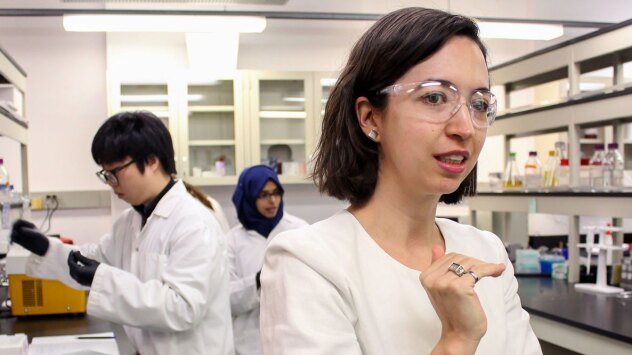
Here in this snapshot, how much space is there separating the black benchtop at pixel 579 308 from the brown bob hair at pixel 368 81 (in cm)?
133

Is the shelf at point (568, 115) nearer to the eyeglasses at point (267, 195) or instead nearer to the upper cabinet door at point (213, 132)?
the eyeglasses at point (267, 195)

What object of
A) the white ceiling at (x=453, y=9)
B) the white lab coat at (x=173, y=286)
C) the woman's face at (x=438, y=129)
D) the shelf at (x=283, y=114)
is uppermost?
the white ceiling at (x=453, y=9)

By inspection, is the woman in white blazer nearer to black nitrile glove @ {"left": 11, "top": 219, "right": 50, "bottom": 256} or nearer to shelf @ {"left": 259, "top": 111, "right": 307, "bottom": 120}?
black nitrile glove @ {"left": 11, "top": 219, "right": 50, "bottom": 256}

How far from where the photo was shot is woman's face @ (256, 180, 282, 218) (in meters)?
3.01

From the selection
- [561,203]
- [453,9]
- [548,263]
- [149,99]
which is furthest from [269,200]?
[453,9]

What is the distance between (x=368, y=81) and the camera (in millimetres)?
948

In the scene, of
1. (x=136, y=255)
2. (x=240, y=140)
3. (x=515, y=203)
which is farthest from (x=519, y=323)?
(x=240, y=140)

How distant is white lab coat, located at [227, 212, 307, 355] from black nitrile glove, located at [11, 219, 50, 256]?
0.81 meters

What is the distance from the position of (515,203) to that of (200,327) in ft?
6.74

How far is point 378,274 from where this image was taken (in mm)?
918

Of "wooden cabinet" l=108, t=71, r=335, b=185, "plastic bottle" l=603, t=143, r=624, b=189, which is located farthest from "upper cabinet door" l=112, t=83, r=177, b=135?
"plastic bottle" l=603, t=143, r=624, b=189

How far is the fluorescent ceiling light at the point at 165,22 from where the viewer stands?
11.3 feet

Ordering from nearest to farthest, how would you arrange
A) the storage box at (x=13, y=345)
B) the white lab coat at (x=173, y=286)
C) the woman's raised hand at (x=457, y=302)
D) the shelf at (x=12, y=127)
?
the woman's raised hand at (x=457, y=302) < the storage box at (x=13, y=345) < the white lab coat at (x=173, y=286) < the shelf at (x=12, y=127)

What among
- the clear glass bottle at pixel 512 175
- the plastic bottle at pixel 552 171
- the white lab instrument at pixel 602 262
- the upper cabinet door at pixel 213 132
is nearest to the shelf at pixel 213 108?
the upper cabinet door at pixel 213 132
